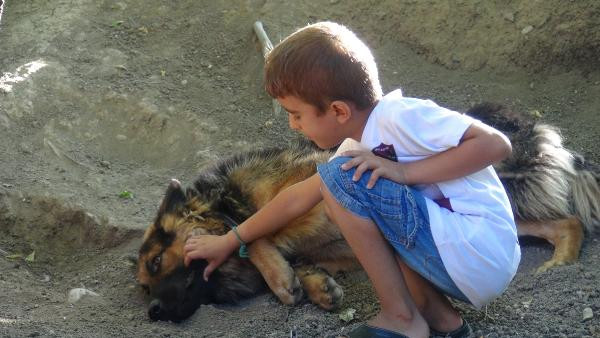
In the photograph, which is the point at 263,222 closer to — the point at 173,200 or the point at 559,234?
the point at 173,200

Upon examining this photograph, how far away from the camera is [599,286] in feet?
13.5

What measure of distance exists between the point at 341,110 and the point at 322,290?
1.42 metres

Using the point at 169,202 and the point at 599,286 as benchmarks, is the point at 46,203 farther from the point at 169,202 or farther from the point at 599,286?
the point at 599,286

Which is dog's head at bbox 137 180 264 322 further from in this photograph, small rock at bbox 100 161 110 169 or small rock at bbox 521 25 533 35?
small rock at bbox 521 25 533 35

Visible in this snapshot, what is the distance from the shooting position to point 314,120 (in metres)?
3.75

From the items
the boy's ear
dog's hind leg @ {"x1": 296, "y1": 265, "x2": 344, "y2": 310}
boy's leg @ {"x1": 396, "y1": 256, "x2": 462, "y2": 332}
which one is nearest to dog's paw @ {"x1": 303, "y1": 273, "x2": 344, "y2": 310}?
dog's hind leg @ {"x1": 296, "y1": 265, "x2": 344, "y2": 310}

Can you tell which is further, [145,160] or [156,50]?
[156,50]

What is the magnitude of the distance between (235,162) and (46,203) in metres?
1.55

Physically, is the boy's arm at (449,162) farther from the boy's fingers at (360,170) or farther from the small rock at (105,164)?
the small rock at (105,164)

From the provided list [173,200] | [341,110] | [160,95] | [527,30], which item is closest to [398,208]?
[341,110]

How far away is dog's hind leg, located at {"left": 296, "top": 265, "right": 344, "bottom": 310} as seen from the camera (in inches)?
183

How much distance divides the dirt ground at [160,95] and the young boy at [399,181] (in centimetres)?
107

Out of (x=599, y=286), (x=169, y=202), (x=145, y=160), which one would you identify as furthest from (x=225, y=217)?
(x=599, y=286)

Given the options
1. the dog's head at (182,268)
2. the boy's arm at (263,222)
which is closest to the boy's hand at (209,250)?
the boy's arm at (263,222)
